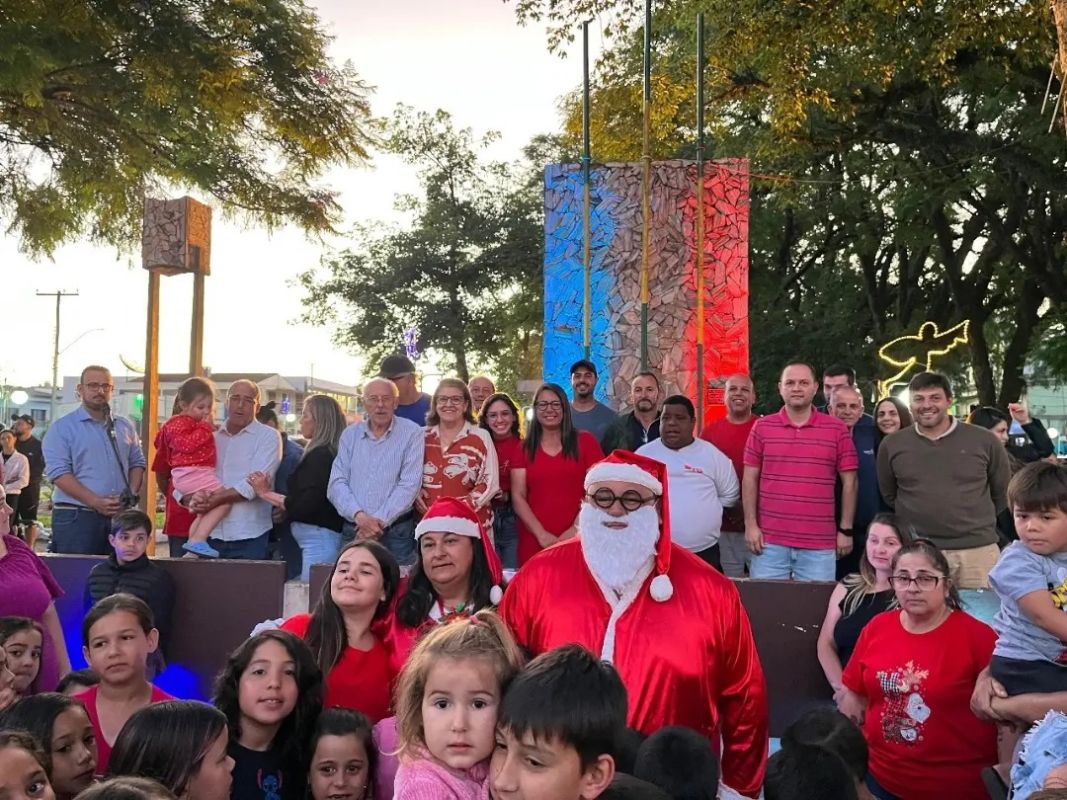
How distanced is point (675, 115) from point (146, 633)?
13.9m

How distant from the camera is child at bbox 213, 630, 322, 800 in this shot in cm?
367

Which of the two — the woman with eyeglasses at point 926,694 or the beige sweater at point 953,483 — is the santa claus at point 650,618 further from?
the beige sweater at point 953,483

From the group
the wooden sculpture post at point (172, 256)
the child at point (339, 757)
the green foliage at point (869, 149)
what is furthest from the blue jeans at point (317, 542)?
the green foliage at point (869, 149)

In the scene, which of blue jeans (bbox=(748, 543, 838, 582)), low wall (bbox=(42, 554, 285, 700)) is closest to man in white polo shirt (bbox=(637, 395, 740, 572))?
blue jeans (bbox=(748, 543, 838, 582))

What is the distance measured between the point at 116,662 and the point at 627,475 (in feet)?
6.89

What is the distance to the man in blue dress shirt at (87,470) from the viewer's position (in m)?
7.27

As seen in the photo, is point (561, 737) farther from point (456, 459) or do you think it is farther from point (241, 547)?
point (241, 547)

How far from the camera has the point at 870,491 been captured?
21.5 ft

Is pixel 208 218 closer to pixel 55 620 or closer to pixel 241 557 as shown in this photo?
pixel 241 557

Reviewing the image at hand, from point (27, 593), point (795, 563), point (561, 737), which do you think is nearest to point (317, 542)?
point (27, 593)

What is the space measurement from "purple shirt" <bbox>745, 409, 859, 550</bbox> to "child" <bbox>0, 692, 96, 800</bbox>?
4.16m

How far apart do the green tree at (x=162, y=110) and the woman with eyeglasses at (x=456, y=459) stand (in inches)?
272

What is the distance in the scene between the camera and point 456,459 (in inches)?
255

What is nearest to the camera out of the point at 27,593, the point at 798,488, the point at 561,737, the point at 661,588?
the point at 561,737
